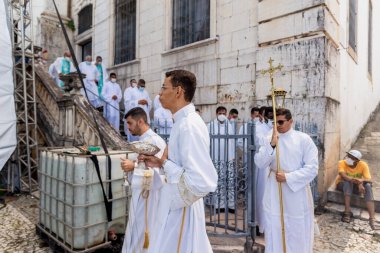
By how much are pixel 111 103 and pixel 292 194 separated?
25.0ft

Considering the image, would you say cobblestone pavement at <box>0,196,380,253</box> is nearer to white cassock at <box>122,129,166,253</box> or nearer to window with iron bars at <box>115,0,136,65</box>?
white cassock at <box>122,129,166,253</box>

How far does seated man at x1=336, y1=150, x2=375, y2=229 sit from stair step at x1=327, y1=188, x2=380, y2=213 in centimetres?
13

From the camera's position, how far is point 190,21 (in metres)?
8.73

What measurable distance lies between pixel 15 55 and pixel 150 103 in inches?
159

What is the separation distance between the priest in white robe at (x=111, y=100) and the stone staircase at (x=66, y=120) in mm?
1925

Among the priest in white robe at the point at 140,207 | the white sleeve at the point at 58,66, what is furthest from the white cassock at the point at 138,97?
the priest in white robe at the point at 140,207

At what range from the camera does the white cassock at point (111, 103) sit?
31.2 ft

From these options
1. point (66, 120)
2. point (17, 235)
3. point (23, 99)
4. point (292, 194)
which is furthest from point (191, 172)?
point (23, 99)

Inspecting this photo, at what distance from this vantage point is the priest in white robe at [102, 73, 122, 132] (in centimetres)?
954

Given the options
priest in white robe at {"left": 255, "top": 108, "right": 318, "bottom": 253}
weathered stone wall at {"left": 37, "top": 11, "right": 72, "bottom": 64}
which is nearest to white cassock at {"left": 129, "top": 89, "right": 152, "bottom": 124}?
priest in white robe at {"left": 255, "top": 108, "right": 318, "bottom": 253}

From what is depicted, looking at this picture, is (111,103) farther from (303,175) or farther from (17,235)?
(303,175)

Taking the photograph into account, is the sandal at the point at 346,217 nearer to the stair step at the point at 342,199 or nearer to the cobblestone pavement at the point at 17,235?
the stair step at the point at 342,199

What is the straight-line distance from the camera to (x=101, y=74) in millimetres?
10469

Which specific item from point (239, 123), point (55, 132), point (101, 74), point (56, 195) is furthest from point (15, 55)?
point (239, 123)
